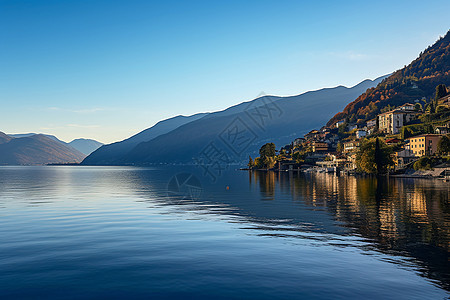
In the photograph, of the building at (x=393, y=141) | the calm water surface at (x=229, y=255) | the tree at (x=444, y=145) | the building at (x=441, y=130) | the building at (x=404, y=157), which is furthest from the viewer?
the building at (x=393, y=141)

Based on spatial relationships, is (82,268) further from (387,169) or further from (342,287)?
(387,169)

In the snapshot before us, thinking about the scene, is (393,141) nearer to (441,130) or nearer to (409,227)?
(441,130)

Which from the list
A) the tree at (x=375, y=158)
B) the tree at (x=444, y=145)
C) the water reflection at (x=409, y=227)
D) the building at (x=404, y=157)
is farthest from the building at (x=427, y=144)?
the water reflection at (x=409, y=227)

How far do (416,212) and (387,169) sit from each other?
123 m

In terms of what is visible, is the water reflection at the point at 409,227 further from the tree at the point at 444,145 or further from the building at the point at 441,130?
the building at the point at 441,130

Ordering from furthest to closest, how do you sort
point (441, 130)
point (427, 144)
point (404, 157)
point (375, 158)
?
1. point (441, 130)
2. point (404, 157)
3. point (427, 144)
4. point (375, 158)

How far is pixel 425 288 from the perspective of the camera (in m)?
18.7

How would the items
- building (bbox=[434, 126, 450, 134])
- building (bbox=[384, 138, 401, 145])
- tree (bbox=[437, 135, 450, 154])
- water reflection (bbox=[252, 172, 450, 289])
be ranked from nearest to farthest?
water reflection (bbox=[252, 172, 450, 289])
tree (bbox=[437, 135, 450, 154])
building (bbox=[434, 126, 450, 134])
building (bbox=[384, 138, 401, 145])

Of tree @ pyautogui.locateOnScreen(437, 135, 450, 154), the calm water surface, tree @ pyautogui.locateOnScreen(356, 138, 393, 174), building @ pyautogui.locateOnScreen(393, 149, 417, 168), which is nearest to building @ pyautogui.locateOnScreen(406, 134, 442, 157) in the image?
building @ pyautogui.locateOnScreen(393, 149, 417, 168)

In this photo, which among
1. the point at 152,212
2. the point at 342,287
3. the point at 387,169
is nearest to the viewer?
the point at 342,287

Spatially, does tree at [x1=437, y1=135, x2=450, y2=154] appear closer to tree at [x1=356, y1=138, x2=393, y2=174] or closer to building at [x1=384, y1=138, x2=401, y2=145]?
tree at [x1=356, y1=138, x2=393, y2=174]

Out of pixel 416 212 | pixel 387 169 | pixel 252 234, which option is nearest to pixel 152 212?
pixel 252 234

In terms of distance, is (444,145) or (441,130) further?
(441,130)

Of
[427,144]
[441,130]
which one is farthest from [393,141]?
[427,144]
